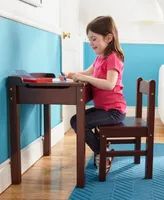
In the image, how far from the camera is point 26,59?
5.53ft

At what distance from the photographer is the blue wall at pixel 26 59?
142 cm

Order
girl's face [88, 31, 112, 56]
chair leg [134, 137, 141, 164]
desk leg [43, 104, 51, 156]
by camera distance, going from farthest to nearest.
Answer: desk leg [43, 104, 51, 156] → chair leg [134, 137, 141, 164] → girl's face [88, 31, 112, 56]

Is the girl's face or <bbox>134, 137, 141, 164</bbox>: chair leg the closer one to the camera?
the girl's face

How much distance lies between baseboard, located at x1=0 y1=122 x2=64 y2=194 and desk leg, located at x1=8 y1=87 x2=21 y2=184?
27mm

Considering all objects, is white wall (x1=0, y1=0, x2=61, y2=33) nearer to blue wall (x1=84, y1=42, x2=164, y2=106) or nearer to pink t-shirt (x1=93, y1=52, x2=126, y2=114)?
pink t-shirt (x1=93, y1=52, x2=126, y2=114)

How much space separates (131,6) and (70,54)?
870 mm

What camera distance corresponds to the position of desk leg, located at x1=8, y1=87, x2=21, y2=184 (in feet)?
4.71

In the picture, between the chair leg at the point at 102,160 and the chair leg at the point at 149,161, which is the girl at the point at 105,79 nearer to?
the chair leg at the point at 102,160

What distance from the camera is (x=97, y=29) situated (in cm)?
159

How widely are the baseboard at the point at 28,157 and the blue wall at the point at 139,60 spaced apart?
3.90 feet

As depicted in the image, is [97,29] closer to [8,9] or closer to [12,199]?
[8,9]

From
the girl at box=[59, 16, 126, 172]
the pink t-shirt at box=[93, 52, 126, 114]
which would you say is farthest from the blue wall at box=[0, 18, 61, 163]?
the pink t-shirt at box=[93, 52, 126, 114]

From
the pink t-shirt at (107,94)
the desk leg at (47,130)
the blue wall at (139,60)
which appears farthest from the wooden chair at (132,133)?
the blue wall at (139,60)

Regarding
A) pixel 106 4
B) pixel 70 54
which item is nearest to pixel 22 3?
pixel 70 54
